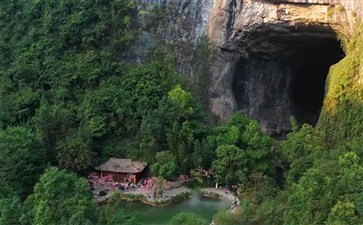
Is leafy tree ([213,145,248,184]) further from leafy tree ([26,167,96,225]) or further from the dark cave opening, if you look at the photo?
the dark cave opening

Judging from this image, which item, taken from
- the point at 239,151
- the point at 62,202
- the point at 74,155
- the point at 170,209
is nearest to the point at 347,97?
the point at 239,151

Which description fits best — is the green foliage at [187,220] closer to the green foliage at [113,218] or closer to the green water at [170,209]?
the green foliage at [113,218]

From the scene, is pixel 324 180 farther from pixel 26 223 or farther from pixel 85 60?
pixel 85 60

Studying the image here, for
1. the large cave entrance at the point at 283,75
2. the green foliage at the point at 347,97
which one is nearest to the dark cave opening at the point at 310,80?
the large cave entrance at the point at 283,75

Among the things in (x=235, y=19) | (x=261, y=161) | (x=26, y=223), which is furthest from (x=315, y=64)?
(x=26, y=223)

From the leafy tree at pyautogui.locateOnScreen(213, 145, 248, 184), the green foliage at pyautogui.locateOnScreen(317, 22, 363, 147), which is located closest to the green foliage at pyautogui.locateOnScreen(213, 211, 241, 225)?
the leafy tree at pyautogui.locateOnScreen(213, 145, 248, 184)
